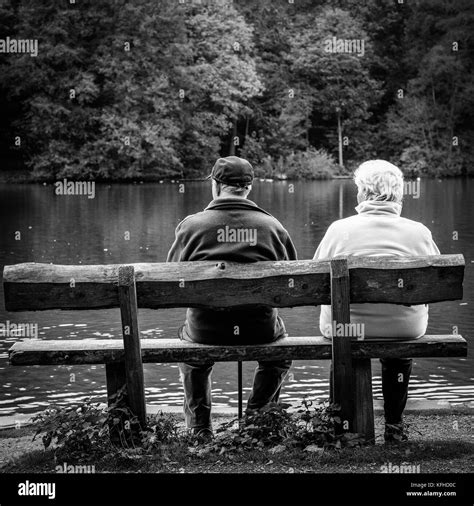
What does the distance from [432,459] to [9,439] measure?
8.93ft

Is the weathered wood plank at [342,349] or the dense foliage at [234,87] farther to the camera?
the dense foliage at [234,87]

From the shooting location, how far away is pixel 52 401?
8672mm

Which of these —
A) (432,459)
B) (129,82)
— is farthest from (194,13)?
(432,459)

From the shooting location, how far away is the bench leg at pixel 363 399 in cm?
542

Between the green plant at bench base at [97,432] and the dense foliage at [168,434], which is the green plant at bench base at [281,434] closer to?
the dense foliage at [168,434]

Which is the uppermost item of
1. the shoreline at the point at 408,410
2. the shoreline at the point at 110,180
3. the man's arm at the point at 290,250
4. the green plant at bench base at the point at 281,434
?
the shoreline at the point at 110,180

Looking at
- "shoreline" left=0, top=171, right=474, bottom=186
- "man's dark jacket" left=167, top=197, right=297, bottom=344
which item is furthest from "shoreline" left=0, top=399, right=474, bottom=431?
"shoreline" left=0, top=171, right=474, bottom=186

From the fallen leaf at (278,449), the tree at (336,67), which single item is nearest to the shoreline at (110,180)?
the tree at (336,67)

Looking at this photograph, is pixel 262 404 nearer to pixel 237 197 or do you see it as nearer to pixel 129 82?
pixel 237 197

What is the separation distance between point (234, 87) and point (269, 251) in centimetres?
4927

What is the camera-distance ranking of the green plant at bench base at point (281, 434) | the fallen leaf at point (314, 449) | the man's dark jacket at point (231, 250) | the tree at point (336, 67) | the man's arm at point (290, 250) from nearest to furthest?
the fallen leaf at point (314, 449), the green plant at bench base at point (281, 434), the man's dark jacket at point (231, 250), the man's arm at point (290, 250), the tree at point (336, 67)

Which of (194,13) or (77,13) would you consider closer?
(77,13)

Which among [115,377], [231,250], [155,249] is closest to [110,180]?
[155,249]

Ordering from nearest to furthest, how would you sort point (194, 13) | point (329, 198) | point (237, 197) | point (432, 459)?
1. point (432, 459)
2. point (237, 197)
3. point (329, 198)
4. point (194, 13)
